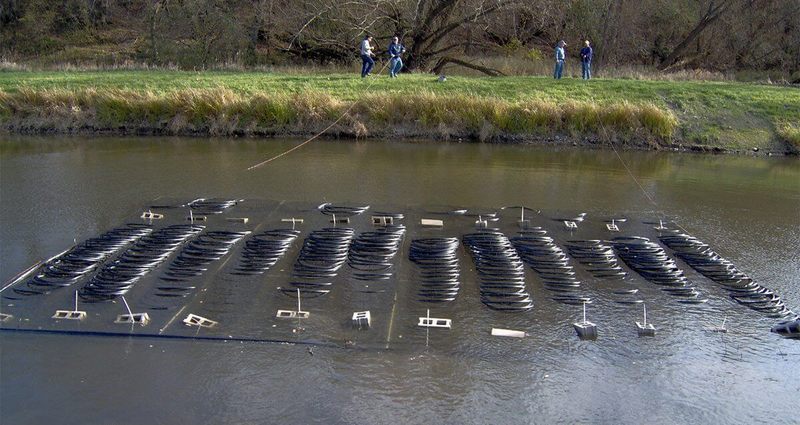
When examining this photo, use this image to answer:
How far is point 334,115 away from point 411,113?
2147mm

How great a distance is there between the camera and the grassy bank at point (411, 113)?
19844 millimetres

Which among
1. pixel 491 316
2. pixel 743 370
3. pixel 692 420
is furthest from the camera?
pixel 491 316

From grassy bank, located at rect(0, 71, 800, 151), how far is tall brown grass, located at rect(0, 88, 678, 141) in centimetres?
3

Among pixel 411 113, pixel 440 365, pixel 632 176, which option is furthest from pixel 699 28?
pixel 440 365

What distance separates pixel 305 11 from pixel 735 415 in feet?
90.2

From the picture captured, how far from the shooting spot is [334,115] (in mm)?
20031

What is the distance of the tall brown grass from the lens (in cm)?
1986

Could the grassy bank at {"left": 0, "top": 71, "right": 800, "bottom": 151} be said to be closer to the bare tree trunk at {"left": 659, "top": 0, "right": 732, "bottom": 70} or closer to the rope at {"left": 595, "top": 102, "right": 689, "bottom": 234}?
the rope at {"left": 595, "top": 102, "right": 689, "bottom": 234}

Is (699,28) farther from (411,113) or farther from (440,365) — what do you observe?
(440,365)

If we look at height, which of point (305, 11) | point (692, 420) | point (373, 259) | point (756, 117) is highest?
point (305, 11)

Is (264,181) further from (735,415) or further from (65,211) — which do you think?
(735,415)

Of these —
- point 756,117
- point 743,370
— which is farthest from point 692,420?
point 756,117

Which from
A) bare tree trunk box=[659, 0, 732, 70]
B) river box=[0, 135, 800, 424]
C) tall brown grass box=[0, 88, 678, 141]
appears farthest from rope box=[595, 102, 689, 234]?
bare tree trunk box=[659, 0, 732, 70]

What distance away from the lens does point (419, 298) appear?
8.16 metres
